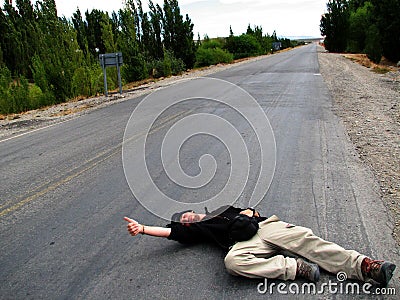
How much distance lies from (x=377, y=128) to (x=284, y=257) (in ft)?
19.7

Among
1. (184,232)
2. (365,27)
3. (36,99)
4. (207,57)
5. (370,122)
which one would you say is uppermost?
(365,27)

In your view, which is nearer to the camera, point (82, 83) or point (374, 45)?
point (82, 83)

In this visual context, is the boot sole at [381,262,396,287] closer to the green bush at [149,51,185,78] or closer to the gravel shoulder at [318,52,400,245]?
the gravel shoulder at [318,52,400,245]

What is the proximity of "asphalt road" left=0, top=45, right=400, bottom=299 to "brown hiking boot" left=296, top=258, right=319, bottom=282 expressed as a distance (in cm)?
7

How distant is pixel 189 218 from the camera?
140 inches

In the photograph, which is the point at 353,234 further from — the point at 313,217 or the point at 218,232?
the point at 218,232

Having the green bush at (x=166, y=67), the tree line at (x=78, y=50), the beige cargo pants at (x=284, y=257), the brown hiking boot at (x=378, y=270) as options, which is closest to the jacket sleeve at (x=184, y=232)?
the beige cargo pants at (x=284, y=257)

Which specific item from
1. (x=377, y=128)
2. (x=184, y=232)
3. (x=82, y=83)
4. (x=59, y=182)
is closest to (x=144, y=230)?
(x=184, y=232)

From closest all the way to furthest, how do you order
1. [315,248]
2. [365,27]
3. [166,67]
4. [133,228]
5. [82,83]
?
1. [315,248]
2. [133,228]
3. [82,83]
4. [166,67]
5. [365,27]

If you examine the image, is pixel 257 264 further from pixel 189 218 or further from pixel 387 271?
pixel 387 271

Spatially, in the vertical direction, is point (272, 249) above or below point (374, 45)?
below

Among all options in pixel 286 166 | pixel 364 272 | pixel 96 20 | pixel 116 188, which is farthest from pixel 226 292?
pixel 96 20

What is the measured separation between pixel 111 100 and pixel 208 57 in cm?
2541

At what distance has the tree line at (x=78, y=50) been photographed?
16250 mm
